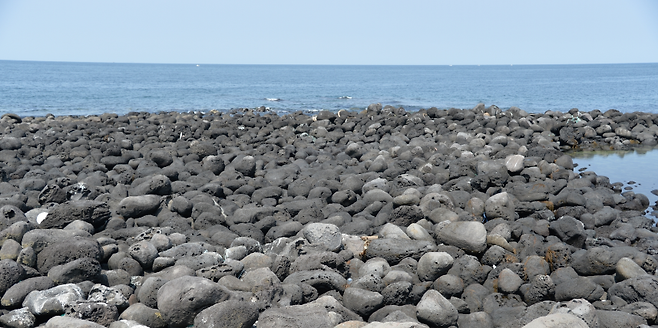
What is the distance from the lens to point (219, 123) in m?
17.1

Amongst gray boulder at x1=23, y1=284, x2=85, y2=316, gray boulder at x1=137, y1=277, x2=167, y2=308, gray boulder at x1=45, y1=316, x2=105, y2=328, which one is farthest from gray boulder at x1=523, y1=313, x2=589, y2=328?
gray boulder at x1=23, y1=284, x2=85, y2=316

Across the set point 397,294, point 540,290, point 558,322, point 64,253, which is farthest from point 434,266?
point 64,253

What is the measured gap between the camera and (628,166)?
42.3ft

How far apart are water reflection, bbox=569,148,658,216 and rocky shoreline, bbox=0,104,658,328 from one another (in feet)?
3.07

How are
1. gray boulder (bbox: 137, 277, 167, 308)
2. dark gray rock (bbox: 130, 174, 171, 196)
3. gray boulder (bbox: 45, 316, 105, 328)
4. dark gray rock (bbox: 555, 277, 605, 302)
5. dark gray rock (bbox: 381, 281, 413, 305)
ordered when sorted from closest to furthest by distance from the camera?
gray boulder (bbox: 45, 316, 105, 328) → gray boulder (bbox: 137, 277, 167, 308) → dark gray rock (bbox: 381, 281, 413, 305) → dark gray rock (bbox: 555, 277, 605, 302) → dark gray rock (bbox: 130, 174, 171, 196)

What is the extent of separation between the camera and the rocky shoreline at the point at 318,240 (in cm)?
460

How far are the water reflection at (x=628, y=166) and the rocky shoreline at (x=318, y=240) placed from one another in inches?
36.8

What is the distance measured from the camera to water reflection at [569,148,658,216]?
10.6 metres

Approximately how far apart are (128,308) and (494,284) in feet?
13.0

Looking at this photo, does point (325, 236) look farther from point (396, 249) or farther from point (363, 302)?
point (363, 302)

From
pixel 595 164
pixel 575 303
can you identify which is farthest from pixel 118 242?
pixel 595 164

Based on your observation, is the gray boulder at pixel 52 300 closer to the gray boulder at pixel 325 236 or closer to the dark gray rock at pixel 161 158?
the gray boulder at pixel 325 236

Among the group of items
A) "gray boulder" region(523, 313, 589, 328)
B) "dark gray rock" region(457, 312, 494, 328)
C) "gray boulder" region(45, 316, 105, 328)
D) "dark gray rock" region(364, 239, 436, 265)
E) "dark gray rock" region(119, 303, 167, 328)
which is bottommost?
"dark gray rock" region(457, 312, 494, 328)

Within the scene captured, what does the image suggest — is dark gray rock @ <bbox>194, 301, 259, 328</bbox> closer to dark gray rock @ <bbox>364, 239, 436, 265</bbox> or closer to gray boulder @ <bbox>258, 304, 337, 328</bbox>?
gray boulder @ <bbox>258, 304, 337, 328</bbox>
